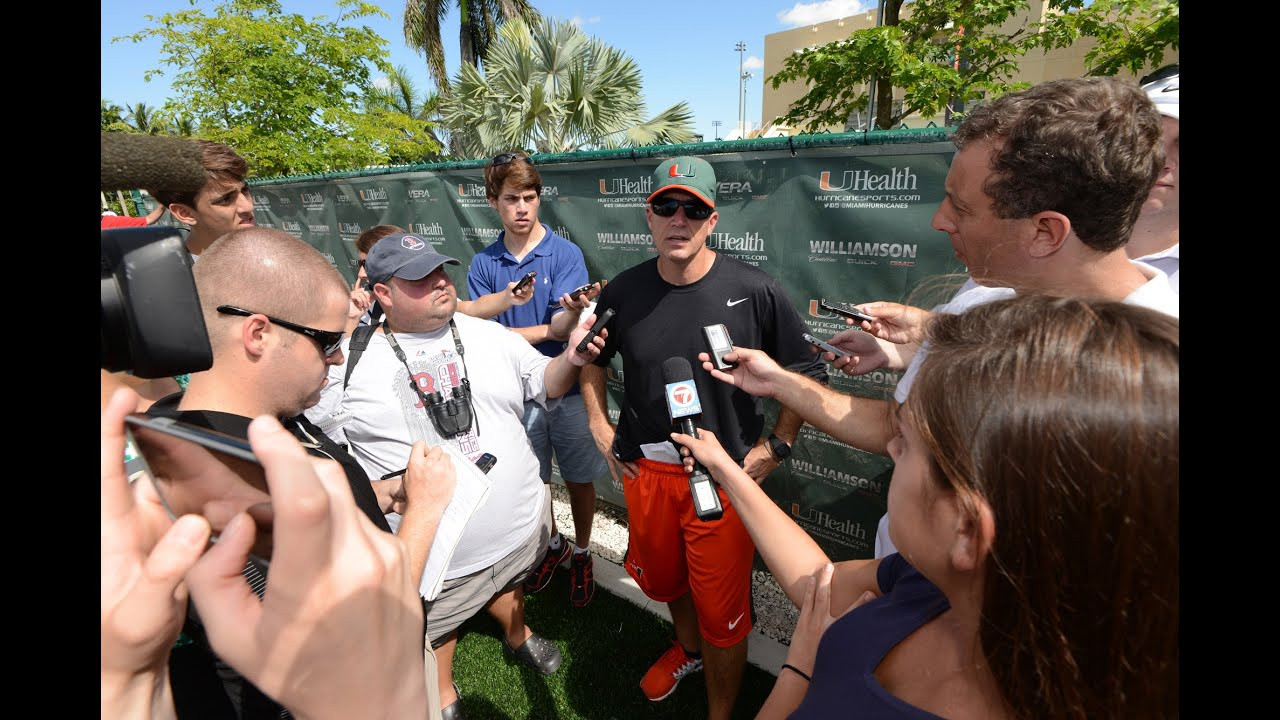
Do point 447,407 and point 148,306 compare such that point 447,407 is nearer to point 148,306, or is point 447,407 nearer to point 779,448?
point 779,448

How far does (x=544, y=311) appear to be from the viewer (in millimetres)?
3926

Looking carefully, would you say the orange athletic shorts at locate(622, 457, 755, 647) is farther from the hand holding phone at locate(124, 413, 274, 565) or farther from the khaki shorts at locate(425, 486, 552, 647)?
the hand holding phone at locate(124, 413, 274, 565)

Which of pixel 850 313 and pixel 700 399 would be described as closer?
pixel 850 313

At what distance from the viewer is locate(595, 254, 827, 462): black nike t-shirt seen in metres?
2.67

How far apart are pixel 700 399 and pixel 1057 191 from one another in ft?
5.09

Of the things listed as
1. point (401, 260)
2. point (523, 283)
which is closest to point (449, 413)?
point (401, 260)

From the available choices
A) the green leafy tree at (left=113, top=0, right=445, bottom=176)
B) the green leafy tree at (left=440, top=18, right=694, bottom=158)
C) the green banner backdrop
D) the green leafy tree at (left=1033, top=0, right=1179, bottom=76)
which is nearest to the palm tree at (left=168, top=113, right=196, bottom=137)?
the green leafy tree at (left=113, top=0, right=445, bottom=176)

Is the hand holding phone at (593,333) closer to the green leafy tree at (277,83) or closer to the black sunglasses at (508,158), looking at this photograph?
the black sunglasses at (508,158)

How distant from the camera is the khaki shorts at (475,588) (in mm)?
2477

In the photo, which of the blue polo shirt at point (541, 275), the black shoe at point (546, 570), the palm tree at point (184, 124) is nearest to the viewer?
the black shoe at point (546, 570)

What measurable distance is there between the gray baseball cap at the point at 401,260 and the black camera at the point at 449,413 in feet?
1.76

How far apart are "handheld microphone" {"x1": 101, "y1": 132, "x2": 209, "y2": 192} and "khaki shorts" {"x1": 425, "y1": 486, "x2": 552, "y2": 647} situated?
202 cm

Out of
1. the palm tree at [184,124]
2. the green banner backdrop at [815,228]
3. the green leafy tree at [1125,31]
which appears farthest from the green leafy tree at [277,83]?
the green leafy tree at [1125,31]
